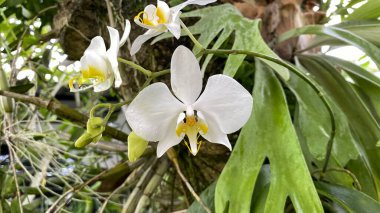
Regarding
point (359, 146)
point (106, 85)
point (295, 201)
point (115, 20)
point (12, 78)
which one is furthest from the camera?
point (12, 78)

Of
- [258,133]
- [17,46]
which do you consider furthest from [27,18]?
[258,133]

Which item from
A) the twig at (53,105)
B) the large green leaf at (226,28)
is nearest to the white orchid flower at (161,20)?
the large green leaf at (226,28)

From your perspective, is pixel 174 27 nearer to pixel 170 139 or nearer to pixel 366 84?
pixel 170 139

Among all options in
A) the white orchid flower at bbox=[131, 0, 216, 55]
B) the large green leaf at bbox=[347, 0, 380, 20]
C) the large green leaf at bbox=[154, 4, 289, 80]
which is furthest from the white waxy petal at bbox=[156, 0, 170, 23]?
the large green leaf at bbox=[347, 0, 380, 20]

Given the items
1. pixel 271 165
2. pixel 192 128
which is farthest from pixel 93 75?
pixel 271 165

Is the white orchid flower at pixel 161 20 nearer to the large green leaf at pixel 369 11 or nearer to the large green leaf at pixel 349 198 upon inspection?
the large green leaf at pixel 349 198

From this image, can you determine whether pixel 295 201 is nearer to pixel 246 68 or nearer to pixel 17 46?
pixel 246 68
